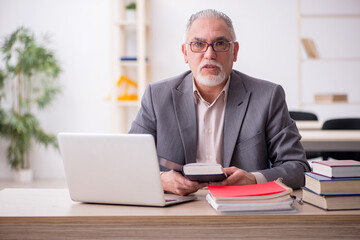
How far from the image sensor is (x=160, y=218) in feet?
4.23

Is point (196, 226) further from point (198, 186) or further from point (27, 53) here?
point (27, 53)

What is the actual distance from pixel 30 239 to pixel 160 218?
1.22 feet

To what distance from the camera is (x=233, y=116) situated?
6.49ft

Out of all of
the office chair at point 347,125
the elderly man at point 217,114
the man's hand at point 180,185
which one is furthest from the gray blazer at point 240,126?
the office chair at point 347,125

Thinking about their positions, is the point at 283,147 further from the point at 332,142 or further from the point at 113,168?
the point at 332,142

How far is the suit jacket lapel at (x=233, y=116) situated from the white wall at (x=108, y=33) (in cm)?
392

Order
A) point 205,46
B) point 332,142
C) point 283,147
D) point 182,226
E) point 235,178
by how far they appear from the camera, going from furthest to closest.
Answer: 1. point 332,142
2. point 205,46
3. point 283,147
4. point 235,178
5. point 182,226

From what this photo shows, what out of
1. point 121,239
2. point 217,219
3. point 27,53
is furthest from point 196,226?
point 27,53

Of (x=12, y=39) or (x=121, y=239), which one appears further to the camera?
(x=12, y=39)

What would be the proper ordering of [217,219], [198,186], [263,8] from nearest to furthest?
[217,219]
[198,186]
[263,8]

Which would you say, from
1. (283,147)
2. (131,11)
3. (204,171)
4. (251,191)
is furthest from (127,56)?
(251,191)

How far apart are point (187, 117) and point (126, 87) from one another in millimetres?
3659

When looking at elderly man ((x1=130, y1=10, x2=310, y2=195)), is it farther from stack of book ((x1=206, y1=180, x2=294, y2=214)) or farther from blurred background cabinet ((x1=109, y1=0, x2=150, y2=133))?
blurred background cabinet ((x1=109, y1=0, x2=150, y2=133))

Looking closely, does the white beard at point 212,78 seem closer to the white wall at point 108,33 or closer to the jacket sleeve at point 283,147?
the jacket sleeve at point 283,147
